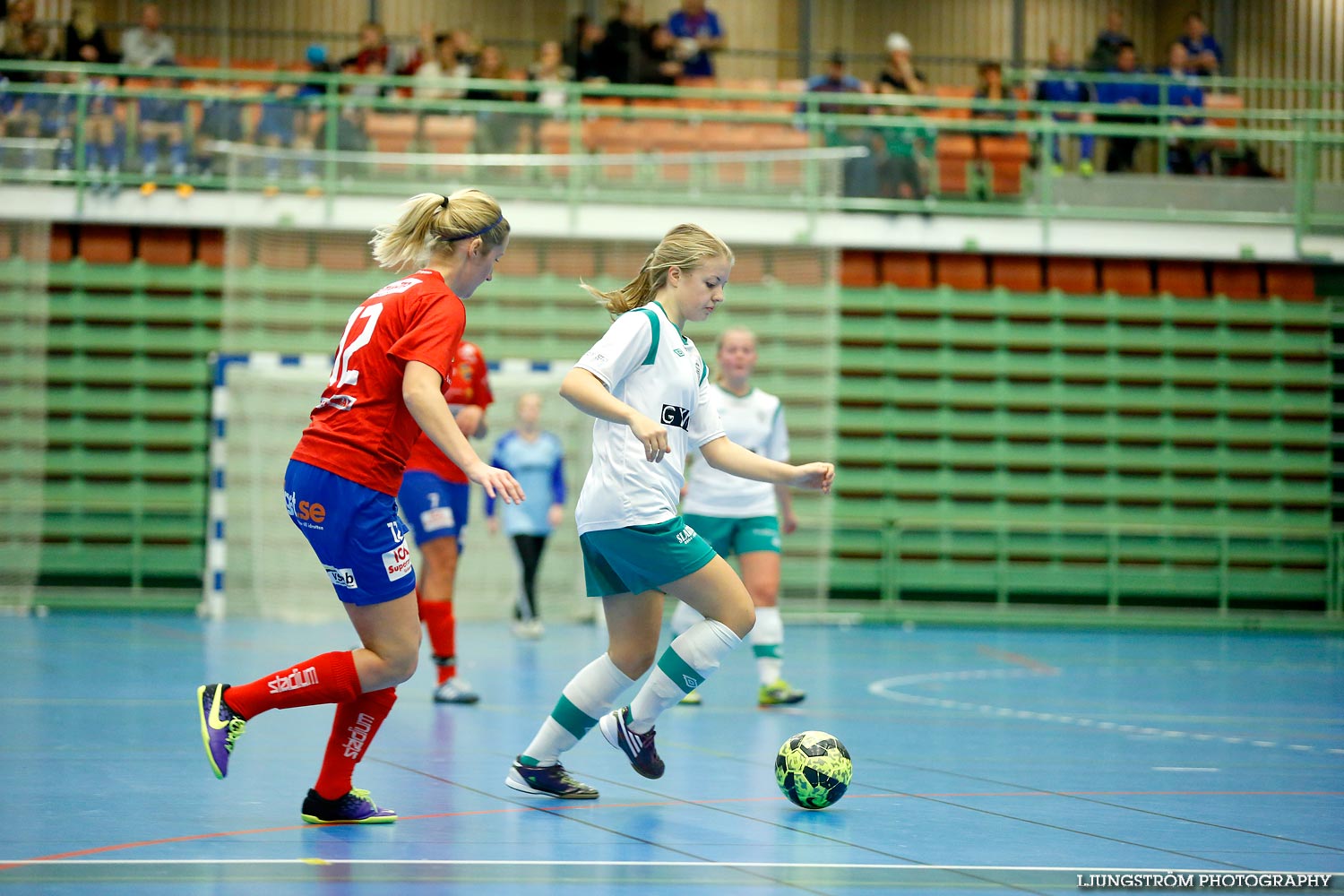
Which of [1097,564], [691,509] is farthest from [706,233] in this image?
[1097,564]

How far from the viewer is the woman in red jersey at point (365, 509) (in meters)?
4.42

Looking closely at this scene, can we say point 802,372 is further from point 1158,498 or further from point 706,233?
point 706,233

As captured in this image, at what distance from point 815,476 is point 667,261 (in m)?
0.91

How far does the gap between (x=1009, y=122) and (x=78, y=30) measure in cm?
1007

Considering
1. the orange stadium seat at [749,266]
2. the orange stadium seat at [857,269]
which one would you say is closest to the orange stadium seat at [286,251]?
the orange stadium seat at [749,266]

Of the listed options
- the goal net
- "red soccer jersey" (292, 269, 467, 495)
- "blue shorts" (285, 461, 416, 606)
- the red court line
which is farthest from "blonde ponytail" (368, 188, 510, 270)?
A: the goal net

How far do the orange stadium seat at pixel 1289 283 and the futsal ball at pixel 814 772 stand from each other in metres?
13.2

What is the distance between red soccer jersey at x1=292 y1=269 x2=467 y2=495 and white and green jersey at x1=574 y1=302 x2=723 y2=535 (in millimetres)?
561

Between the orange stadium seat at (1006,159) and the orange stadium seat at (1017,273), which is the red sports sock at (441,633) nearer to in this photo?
the orange stadium seat at (1006,159)

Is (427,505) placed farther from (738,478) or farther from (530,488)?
(530,488)

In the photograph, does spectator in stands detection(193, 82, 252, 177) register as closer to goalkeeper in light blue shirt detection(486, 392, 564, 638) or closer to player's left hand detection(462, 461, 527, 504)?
goalkeeper in light blue shirt detection(486, 392, 564, 638)

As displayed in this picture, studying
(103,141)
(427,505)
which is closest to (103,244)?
(103,141)

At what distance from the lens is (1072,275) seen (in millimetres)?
16297

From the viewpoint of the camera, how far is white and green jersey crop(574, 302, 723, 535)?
4875 mm
